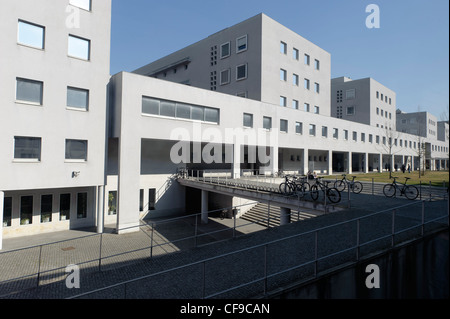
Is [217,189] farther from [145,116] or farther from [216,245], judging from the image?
[216,245]

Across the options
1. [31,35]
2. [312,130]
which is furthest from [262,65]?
[31,35]

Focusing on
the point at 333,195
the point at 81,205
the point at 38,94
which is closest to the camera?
the point at 333,195

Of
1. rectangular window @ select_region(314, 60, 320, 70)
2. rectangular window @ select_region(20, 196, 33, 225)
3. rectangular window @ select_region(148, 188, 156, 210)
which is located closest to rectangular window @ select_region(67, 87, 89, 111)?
Answer: rectangular window @ select_region(20, 196, 33, 225)

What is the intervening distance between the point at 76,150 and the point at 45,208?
470cm

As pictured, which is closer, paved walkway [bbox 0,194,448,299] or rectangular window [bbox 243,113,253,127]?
paved walkway [bbox 0,194,448,299]

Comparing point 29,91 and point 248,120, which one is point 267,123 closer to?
point 248,120

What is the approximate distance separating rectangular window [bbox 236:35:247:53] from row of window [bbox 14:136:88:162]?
68.4 ft

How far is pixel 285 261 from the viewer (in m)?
6.50

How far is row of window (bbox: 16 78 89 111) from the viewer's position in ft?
49.6

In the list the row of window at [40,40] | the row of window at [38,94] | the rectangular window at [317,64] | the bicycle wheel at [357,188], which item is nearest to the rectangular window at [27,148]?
the row of window at [38,94]

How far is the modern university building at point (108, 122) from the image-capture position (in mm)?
15211

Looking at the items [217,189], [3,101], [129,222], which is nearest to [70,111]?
[3,101]

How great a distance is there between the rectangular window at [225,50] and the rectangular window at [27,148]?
2279 cm

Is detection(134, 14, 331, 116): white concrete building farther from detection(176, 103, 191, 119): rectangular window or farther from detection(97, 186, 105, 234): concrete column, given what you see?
detection(97, 186, 105, 234): concrete column
